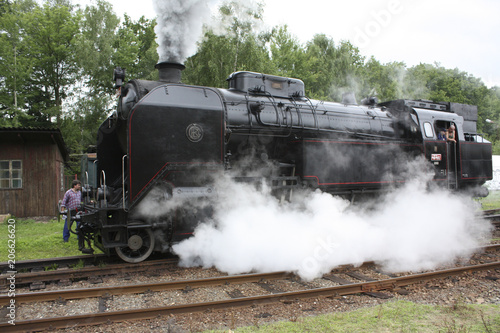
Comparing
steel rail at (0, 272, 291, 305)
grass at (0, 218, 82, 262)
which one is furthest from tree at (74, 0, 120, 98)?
steel rail at (0, 272, 291, 305)

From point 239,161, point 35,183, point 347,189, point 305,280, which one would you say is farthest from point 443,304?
point 35,183

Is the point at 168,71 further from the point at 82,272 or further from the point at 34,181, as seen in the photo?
the point at 34,181

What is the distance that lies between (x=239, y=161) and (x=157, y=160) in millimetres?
1777

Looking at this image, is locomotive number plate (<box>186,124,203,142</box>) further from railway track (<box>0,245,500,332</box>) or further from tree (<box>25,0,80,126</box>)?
tree (<box>25,0,80,126</box>)

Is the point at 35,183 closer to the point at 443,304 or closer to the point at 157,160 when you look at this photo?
the point at 157,160

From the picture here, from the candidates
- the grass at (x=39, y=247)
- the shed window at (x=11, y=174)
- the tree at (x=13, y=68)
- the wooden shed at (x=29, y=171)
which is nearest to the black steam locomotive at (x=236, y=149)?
the grass at (x=39, y=247)

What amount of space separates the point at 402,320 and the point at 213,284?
2462 millimetres

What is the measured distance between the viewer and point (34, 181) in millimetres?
12680

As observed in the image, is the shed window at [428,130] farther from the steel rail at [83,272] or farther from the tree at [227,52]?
the tree at [227,52]

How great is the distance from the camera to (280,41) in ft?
101

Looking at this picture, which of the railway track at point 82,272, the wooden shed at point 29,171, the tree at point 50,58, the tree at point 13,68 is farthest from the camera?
the tree at point 50,58

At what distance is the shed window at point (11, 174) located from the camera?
12305 mm

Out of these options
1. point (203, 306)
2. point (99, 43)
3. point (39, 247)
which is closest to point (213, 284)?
point (203, 306)

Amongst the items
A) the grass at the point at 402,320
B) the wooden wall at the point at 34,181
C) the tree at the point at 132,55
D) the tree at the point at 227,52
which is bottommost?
the grass at the point at 402,320
